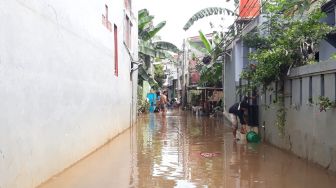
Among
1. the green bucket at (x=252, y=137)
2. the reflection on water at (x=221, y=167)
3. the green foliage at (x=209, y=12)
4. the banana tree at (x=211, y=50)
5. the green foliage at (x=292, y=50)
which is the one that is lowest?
the reflection on water at (x=221, y=167)

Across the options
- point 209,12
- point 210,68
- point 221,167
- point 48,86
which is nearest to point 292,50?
point 221,167

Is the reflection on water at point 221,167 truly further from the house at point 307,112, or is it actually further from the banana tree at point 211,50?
the banana tree at point 211,50

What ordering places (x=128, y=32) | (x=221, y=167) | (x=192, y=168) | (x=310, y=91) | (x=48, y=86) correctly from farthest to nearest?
(x=128, y=32) < (x=310, y=91) < (x=221, y=167) < (x=192, y=168) < (x=48, y=86)

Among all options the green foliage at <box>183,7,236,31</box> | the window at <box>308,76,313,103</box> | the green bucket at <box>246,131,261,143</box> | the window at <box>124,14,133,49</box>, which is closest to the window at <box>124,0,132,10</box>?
the window at <box>124,14,133,49</box>

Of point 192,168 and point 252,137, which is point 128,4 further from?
point 192,168

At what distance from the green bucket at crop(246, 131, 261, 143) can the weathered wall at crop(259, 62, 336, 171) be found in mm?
1104

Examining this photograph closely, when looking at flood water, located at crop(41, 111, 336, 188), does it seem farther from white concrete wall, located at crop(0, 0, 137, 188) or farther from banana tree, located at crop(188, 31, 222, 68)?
banana tree, located at crop(188, 31, 222, 68)

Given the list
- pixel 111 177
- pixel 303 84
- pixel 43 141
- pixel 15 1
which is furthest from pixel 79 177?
pixel 303 84

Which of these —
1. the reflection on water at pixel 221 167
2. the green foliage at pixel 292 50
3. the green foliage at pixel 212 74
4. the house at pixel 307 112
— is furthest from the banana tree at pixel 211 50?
the green foliage at pixel 292 50

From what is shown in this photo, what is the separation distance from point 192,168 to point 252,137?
4979 mm

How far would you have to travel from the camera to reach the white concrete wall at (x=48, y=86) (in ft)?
19.2

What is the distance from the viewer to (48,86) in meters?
7.54

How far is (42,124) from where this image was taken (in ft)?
23.8

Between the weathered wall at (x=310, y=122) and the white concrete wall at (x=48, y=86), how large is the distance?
16.0 ft
